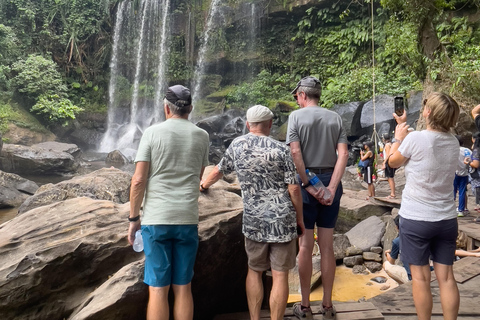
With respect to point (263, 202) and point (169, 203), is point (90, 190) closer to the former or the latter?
point (169, 203)

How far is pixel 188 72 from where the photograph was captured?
21.5 m

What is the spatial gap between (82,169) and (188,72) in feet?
29.0

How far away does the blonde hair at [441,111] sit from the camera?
2.46 m

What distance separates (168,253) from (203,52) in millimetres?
20039

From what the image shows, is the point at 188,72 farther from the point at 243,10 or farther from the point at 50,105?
the point at 50,105

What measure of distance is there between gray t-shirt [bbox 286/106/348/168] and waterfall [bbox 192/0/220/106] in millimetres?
18303

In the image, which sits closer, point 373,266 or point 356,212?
point 373,266

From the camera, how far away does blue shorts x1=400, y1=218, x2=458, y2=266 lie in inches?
97.0

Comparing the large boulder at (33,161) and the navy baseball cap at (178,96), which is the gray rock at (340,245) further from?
the large boulder at (33,161)

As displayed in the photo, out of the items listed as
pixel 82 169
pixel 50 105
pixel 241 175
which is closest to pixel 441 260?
pixel 241 175

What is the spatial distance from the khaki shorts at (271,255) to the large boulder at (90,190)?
5068mm

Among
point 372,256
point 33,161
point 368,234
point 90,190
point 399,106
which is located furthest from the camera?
point 33,161

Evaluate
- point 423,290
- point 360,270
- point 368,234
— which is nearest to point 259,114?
point 423,290

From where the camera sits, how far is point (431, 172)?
246cm
